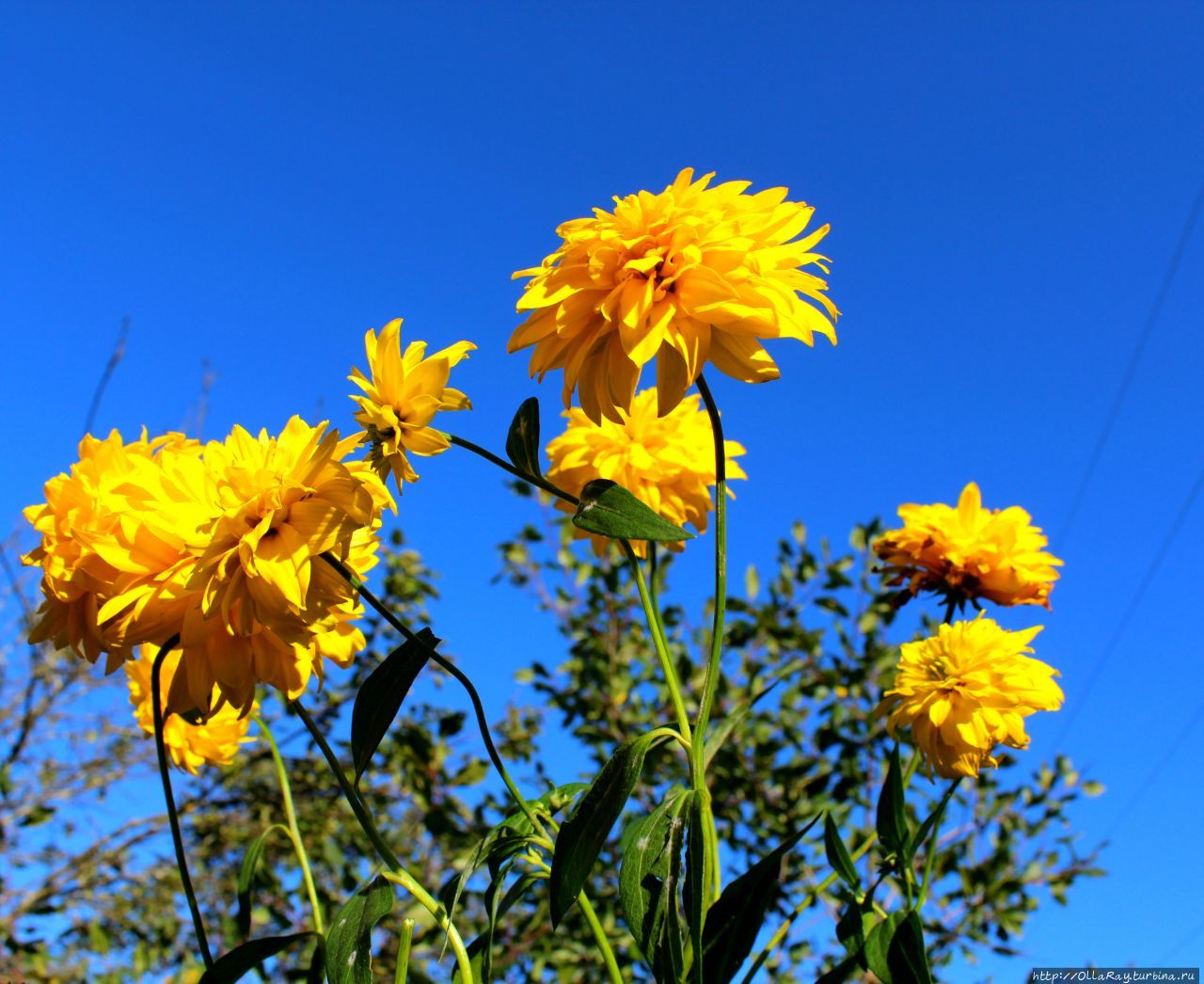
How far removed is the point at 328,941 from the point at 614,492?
0.42m

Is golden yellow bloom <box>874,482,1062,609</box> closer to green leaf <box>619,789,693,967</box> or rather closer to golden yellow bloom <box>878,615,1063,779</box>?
golden yellow bloom <box>878,615,1063,779</box>

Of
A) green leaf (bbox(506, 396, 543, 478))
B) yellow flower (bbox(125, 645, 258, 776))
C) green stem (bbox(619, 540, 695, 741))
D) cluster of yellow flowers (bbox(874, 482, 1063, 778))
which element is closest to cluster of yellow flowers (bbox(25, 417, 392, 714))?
green leaf (bbox(506, 396, 543, 478))

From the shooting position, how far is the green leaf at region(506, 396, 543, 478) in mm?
882

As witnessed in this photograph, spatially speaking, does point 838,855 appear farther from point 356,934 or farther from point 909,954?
point 356,934

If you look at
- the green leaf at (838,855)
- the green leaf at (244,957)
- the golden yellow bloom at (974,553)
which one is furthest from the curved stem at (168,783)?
the golden yellow bloom at (974,553)

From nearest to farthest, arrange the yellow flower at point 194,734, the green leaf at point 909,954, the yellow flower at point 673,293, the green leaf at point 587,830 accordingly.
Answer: the green leaf at point 587,830 < the yellow flower at point 673,293 < the green leaf at point 909,954 < the yellow flower at point 194,734

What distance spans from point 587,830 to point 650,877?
4.1 inches

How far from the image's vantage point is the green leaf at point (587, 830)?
0.71 metres

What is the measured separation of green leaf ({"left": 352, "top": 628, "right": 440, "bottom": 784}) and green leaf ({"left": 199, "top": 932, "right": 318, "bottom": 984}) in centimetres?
16

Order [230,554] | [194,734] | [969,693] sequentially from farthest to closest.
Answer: [194,734]
[969,693]
[230,554]

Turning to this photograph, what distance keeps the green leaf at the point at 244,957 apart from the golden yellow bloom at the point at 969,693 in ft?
2.47

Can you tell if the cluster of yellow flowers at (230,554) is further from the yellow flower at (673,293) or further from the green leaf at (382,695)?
the yellow flower at (673,293)

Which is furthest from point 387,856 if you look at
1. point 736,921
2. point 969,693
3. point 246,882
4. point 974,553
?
point 974,553

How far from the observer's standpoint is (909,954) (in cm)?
98
